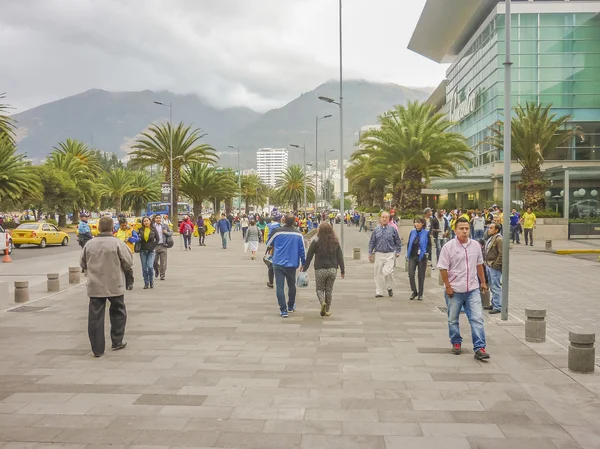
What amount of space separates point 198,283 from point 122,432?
983 centimetres

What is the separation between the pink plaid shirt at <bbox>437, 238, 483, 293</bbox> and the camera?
23.3 feet

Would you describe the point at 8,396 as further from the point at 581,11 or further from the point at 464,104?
the point at 464,104

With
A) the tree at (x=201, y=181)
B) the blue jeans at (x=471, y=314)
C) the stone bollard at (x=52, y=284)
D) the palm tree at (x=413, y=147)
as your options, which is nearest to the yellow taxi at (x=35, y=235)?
the palm tree at (x=413, y=147)

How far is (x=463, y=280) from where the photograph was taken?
279 inches

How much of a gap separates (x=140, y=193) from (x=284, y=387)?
238 ft

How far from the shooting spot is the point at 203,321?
942 centimetres

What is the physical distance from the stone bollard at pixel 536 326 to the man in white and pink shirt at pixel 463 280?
112cm

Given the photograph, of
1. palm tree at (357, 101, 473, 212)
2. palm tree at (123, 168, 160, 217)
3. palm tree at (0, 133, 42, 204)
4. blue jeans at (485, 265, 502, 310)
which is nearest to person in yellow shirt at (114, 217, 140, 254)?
blue jeans at (485, 265, 502, 310)

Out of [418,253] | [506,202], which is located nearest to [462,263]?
[506,202]

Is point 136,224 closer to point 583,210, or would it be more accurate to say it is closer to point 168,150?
point 168,150

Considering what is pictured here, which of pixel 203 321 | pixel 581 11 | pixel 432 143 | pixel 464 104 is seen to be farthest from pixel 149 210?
pixel 203 321

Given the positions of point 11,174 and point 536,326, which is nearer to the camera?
point 536,326

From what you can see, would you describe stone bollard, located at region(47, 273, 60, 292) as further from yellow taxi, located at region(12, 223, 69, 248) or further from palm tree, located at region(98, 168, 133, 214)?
palm tree, located at region(98, 168, 133, 214)

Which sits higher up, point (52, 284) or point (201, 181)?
point (201, 181)
